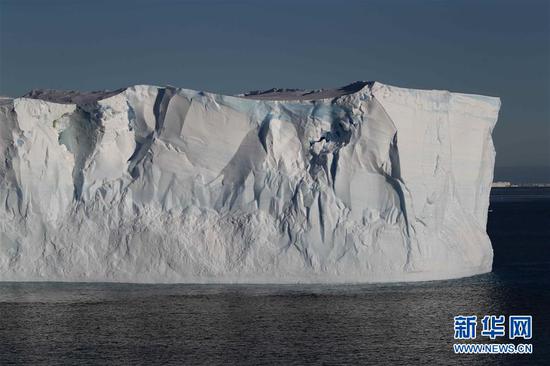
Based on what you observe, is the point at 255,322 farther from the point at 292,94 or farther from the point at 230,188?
the point at 292,94

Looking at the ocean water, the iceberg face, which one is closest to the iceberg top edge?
the iceberg face

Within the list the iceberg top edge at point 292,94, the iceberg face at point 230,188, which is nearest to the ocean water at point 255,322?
the iceberg face at point 230,188

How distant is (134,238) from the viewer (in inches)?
981

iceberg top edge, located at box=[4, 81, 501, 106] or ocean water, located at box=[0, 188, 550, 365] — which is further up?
iceberg top edge, located at box=[4, 81, 501, 106]

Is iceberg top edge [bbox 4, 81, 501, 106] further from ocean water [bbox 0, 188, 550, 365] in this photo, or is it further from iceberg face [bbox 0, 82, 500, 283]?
ocean water [bbox 0, 188, 550, 365]

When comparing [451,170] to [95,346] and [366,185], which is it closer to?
[366,185]

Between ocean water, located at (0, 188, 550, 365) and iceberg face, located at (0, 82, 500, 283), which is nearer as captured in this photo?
ocean water, located at (0, 188, 550, 365)

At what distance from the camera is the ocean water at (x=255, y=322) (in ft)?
59.8

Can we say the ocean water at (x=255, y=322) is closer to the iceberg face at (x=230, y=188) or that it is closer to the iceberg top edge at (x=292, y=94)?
the iceberg face at (x=230, y=188)

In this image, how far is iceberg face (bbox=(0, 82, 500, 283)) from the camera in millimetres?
24719

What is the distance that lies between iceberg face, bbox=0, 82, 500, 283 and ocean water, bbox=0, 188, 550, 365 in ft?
2.12

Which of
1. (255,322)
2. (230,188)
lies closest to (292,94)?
(230,188)

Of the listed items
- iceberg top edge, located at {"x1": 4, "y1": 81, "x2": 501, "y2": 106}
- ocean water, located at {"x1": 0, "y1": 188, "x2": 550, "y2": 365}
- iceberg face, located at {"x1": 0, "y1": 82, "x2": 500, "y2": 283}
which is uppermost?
iceberg top edge, located at {"x1": 4, "y1": 81, "x2": 501, "y2": 106}

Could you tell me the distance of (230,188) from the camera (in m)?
25.3
